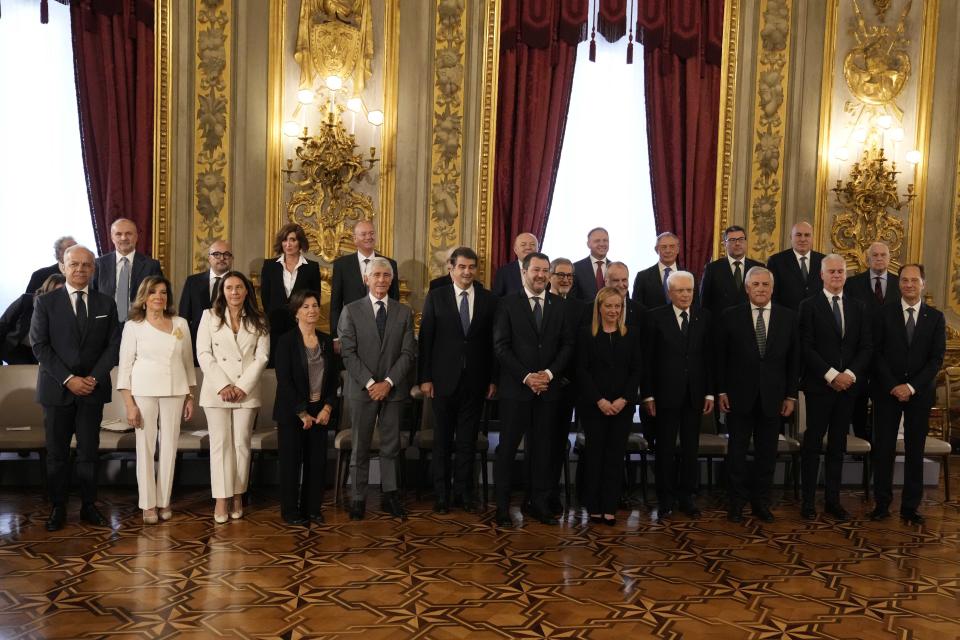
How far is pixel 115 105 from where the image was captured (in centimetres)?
763

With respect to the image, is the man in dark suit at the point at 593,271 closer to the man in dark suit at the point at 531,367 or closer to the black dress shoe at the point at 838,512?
the man in dark suit at the point at 531,367

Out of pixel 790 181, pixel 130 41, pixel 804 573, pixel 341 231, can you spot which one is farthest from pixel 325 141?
Result: pixel 804 573

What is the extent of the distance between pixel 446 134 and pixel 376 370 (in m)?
3.19

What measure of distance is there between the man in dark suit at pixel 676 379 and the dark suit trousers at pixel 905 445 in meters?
1.16

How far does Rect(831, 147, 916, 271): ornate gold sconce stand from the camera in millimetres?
8430

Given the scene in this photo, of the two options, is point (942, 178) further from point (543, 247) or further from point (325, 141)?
point (325, 141)

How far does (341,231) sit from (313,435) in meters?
2.87

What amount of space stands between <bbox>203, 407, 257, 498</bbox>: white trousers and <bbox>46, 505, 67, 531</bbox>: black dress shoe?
32.4 inches

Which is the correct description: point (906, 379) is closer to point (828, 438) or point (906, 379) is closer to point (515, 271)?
point (828, 438)

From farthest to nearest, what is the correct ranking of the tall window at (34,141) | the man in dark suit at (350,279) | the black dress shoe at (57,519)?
the tall window at (34,141) → the man in dark suit at (350,279) → the black dress shoe at (57,519)

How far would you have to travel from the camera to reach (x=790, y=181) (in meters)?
Answer: 8.46

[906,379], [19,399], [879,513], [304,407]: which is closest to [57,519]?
[19,399]

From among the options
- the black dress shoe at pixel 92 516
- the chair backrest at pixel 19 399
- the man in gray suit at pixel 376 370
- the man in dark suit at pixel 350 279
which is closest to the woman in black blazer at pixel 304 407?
the man in gray suit at pixel 376 370

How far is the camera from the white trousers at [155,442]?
5.30 metres
